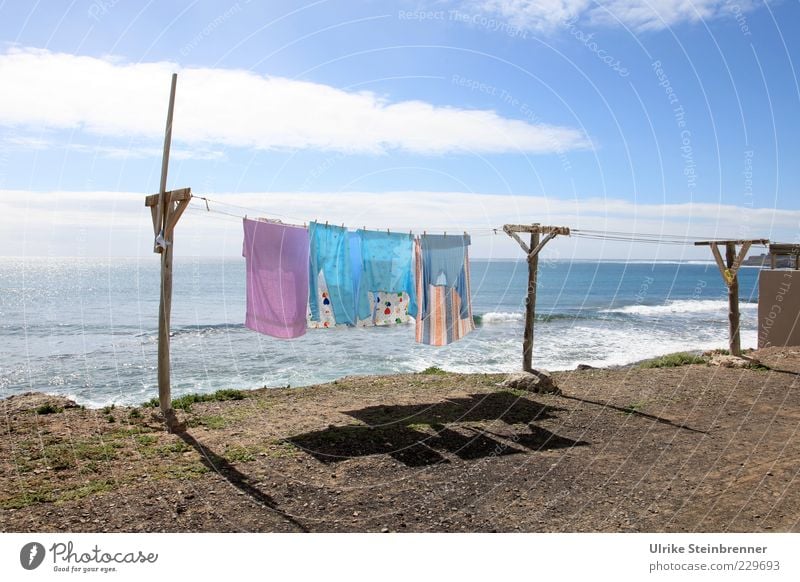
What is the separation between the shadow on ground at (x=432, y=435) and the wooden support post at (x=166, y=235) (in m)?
2.64

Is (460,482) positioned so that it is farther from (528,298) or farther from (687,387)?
(687,387)

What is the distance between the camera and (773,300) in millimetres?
19656

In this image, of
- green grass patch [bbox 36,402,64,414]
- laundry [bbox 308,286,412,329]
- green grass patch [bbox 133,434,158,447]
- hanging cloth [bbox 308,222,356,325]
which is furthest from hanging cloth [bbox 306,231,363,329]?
green grass patch [bbox 36,402,64,414]

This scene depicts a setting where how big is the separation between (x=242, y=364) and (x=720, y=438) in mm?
20907

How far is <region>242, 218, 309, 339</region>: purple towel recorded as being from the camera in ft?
32.6

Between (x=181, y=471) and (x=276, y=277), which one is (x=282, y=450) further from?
(x=276, y=277)

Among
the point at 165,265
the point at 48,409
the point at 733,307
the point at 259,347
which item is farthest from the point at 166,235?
the point at 259,347

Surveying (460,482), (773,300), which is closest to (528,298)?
(460,482)

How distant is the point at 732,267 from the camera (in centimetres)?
1647

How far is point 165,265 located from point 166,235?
0.53 meters

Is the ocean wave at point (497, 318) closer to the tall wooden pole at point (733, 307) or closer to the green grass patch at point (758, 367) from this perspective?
the tall wooden pole at point (733, 307)

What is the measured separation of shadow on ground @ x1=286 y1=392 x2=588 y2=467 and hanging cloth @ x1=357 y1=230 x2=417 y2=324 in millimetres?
2057
